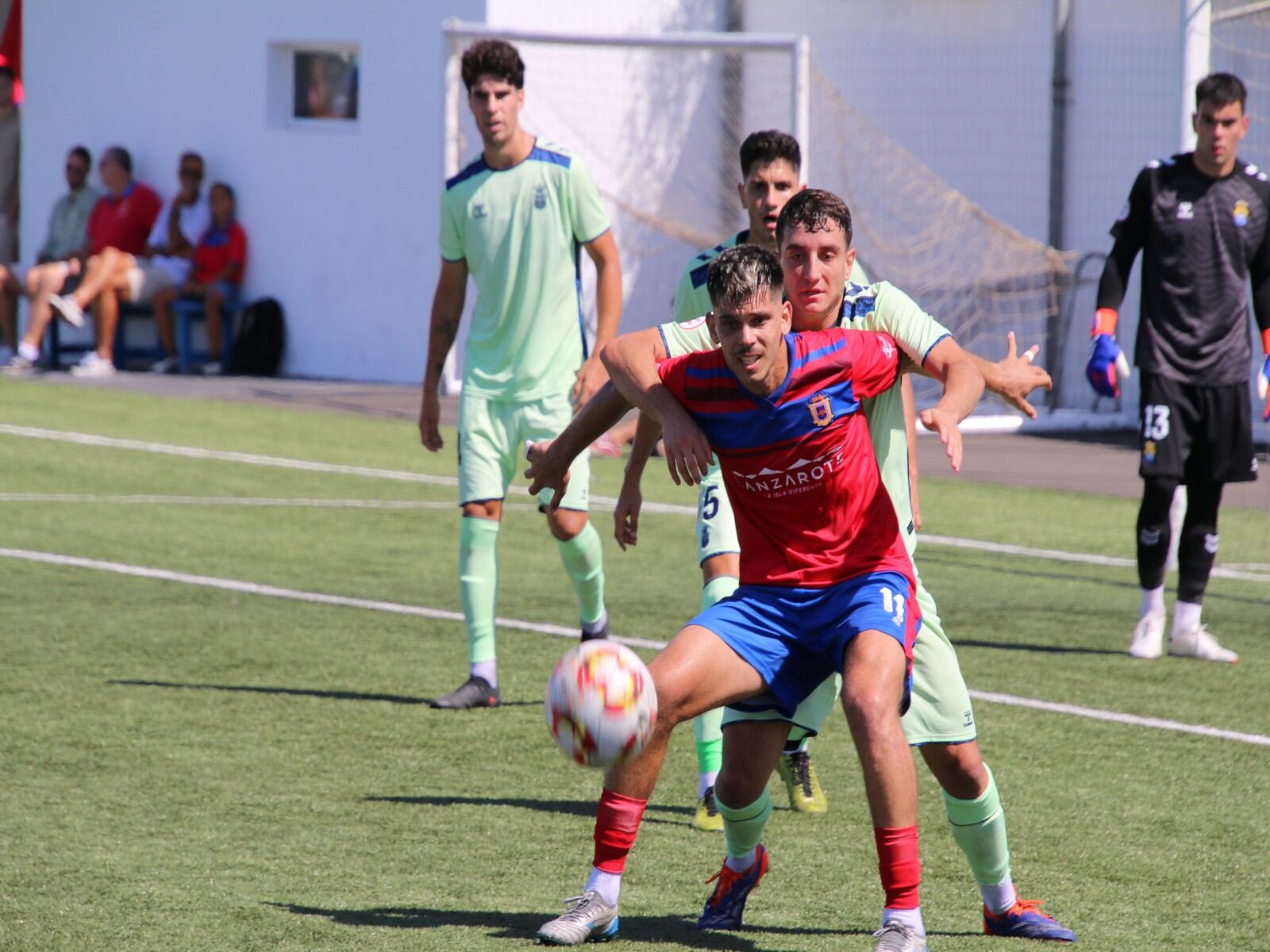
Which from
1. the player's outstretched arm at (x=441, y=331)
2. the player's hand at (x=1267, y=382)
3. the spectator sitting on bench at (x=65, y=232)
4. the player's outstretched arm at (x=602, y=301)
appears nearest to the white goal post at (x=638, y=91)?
the spectator sitting on bench at (x=65, y=232)

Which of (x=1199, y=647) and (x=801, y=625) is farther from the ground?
(x=801, y=625)

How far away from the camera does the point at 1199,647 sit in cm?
820

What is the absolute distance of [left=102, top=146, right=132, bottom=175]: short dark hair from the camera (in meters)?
19.4

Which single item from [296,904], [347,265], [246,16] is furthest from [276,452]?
[296,904]

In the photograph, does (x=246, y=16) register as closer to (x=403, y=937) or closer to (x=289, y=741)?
(x=289, y=741)

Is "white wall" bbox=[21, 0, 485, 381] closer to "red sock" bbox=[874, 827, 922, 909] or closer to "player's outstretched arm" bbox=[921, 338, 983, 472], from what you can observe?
"player's outstretched arm" bbox=[921, 338, 983, 472]

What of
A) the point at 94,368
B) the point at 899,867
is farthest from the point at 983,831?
the point at 94,368

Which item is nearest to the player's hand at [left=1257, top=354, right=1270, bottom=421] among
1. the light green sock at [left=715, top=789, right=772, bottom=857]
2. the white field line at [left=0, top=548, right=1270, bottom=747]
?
the white field line at [left=0, top=548, right=1270, bottom=747]

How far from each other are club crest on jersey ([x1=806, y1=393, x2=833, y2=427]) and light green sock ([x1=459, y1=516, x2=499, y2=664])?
284cm

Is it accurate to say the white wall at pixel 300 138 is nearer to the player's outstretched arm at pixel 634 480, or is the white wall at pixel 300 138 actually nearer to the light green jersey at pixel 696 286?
the light green jersey at pixel 696 286

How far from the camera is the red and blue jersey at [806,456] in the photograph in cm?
455

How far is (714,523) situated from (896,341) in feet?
4.02

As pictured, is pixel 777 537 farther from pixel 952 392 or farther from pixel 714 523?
pixel 714 523

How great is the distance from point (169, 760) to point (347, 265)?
44.4 feet
